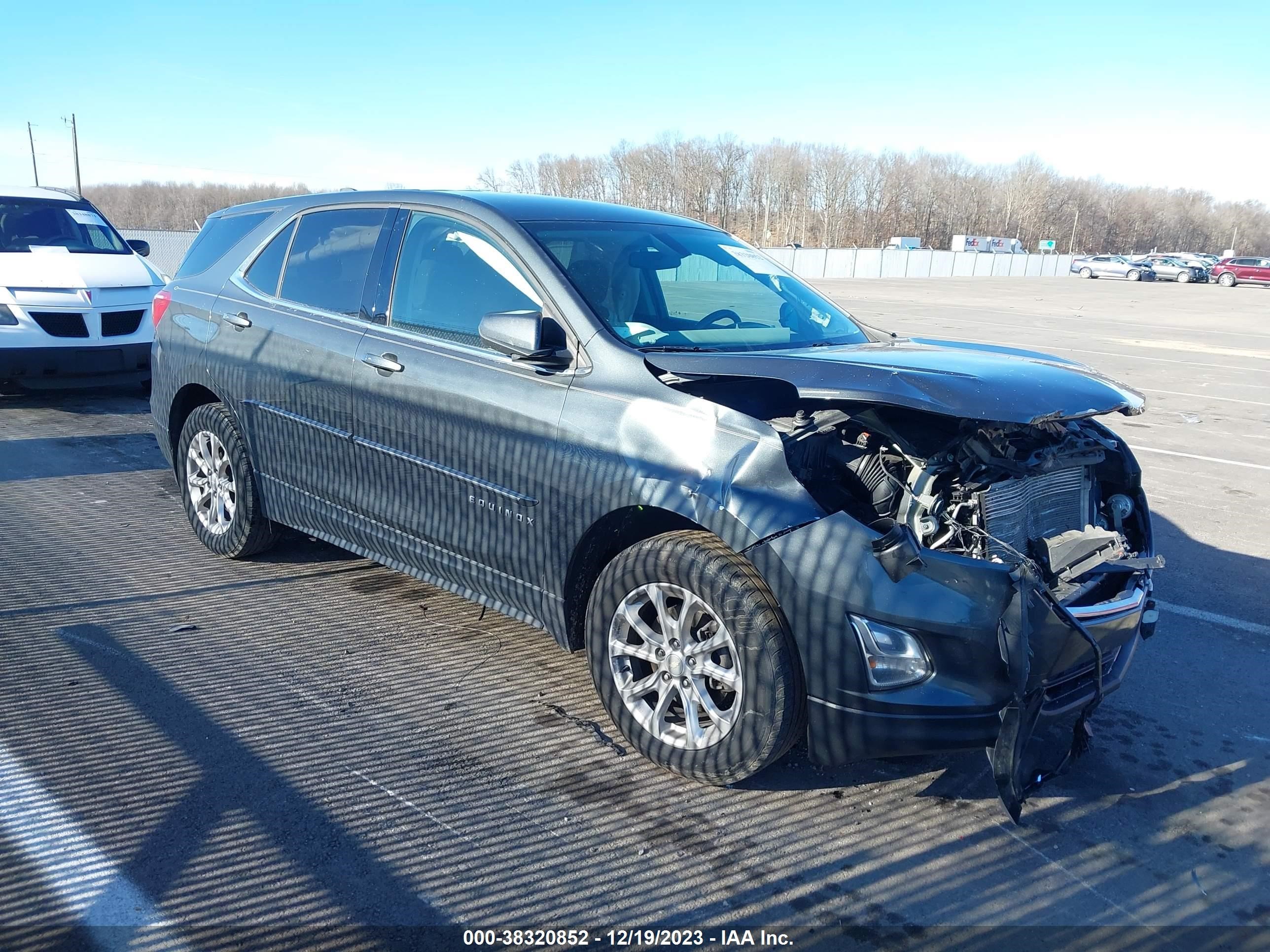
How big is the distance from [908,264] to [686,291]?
61512mm

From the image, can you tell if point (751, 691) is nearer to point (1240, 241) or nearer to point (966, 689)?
point (966, 689)

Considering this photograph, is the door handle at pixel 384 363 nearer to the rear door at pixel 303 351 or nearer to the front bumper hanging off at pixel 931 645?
the rear door at pixel 303 351

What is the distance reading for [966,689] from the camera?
2.89m

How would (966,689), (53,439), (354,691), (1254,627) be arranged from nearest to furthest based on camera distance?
(966,689)
(354,691)
(1254,627)
(53,439)

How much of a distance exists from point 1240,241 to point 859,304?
136788 millimetres

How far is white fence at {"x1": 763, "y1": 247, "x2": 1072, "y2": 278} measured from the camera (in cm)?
5759

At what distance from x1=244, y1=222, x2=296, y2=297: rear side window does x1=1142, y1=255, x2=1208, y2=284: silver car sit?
6231 cm

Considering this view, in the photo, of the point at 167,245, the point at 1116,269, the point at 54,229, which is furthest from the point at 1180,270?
the point at 54,229

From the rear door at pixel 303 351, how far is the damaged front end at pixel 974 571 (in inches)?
87.1

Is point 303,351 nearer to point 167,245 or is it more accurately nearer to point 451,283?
point 451,283

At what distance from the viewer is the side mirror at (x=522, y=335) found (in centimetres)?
352

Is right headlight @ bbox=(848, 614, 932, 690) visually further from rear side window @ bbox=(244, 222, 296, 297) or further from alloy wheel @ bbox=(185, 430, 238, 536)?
alloy wheel @ bbox=(185, 430, 238, 536)

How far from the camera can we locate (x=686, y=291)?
4297 mm

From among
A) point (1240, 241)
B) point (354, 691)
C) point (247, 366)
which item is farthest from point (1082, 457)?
point (1240, 241)
